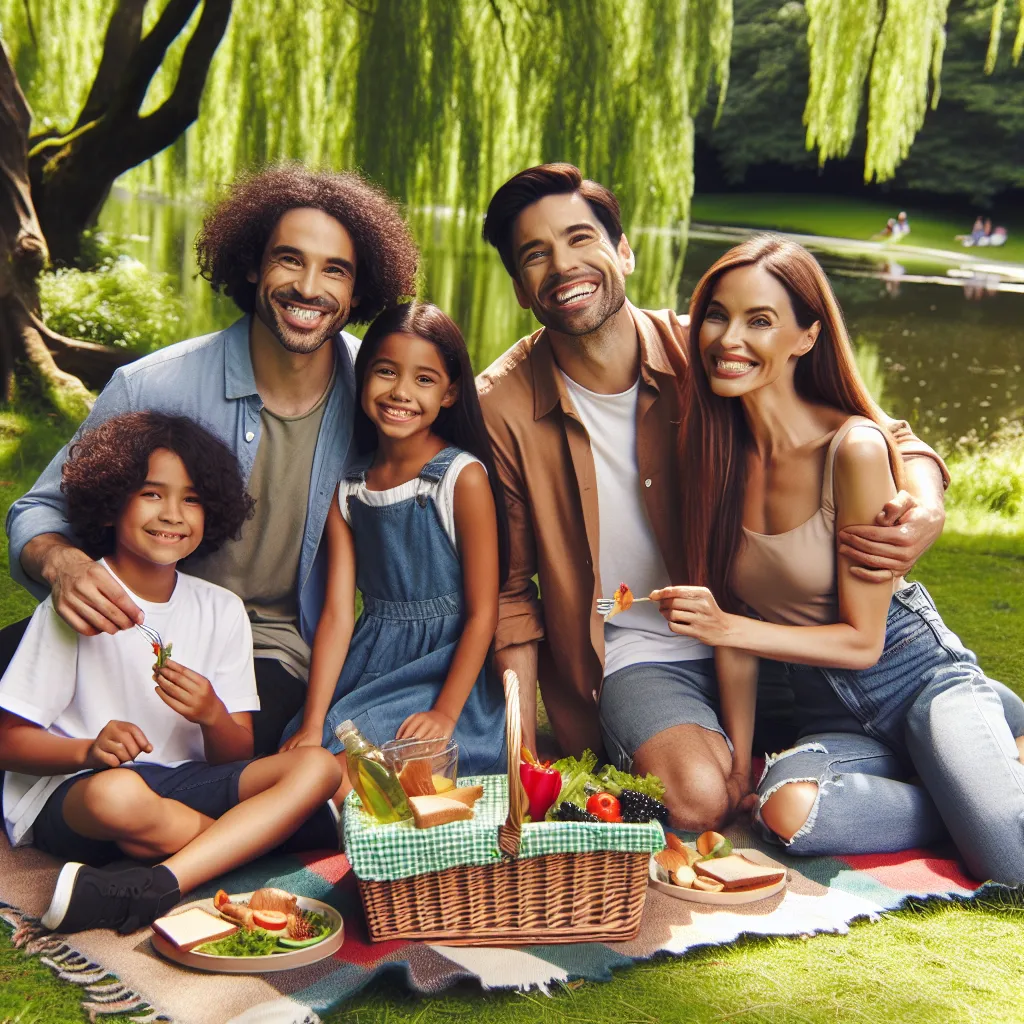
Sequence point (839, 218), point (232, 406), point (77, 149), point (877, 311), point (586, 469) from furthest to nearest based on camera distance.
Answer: point (839, 218)
point (877, 311)
point (77, 149)
point (586, 469)
point (232, 406)

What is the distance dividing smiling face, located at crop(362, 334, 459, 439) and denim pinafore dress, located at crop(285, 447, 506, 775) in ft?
0.42

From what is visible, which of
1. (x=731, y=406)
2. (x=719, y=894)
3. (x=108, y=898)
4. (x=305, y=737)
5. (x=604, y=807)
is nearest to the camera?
(x=108, y=898)

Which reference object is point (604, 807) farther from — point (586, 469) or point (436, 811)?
point (586, 469)

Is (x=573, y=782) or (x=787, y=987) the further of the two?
(x=573, y=782)

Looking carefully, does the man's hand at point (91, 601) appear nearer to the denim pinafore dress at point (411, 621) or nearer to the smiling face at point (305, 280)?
the denim pinafore dress at point (411, 621)

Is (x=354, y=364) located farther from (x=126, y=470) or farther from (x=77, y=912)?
(x=77, y=912)

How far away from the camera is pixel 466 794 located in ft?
8.18

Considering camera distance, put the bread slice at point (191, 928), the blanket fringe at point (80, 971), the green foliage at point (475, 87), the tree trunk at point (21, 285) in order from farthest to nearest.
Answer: the tree trunk at point (21, 285) < the green foliage at point (475, 87) < the bread slice at point (191, 928) < the blanket fringe at point (80, 971)

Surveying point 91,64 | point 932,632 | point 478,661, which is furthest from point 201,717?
point 91,64

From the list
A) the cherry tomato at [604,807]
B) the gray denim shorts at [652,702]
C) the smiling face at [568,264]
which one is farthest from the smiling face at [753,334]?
the cherry tomato at [604,807]

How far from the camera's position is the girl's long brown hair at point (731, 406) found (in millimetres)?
2916

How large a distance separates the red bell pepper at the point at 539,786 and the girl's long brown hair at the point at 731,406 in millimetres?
833

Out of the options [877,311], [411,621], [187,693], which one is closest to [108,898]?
[187,693]

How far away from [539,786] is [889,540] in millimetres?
1016
